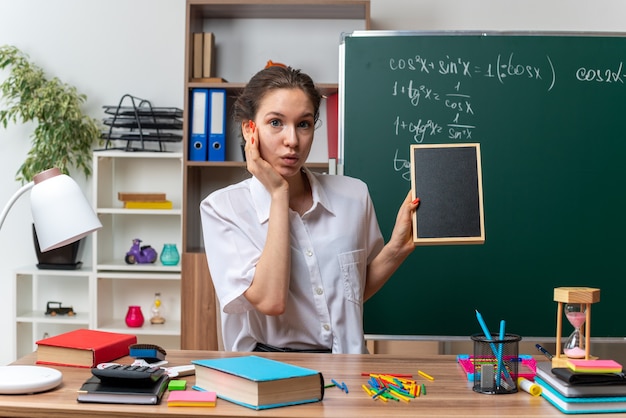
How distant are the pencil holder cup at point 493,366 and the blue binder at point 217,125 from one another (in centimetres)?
248

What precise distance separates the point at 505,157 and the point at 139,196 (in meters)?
1.94

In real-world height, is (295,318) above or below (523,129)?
below

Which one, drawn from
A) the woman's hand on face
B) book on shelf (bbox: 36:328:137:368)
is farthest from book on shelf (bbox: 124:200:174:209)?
book on shelf (bbox: 36:328:137:368)

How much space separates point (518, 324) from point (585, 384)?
1.50 metres

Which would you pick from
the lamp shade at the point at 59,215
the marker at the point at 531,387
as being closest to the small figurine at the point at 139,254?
the lamp shade at the point at 59,215

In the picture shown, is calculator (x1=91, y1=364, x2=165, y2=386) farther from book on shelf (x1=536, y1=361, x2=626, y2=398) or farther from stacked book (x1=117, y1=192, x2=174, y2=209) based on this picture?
stacked book (x1=117, y1=192, x2=174, y2=209)

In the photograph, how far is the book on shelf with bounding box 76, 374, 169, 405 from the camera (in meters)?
1.49

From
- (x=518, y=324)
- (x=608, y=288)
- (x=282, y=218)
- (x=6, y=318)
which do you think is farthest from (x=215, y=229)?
(x=6, y=318)

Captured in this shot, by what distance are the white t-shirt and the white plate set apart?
531 mm

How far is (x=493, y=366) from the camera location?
1.60m

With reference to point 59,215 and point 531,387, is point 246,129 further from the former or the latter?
point 531,387

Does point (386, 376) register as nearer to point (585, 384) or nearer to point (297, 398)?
point (297, 398)

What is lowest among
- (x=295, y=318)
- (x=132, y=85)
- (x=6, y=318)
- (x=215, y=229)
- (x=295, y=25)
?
(x=6, y=318)

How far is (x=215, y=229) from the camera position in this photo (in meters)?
2.13
